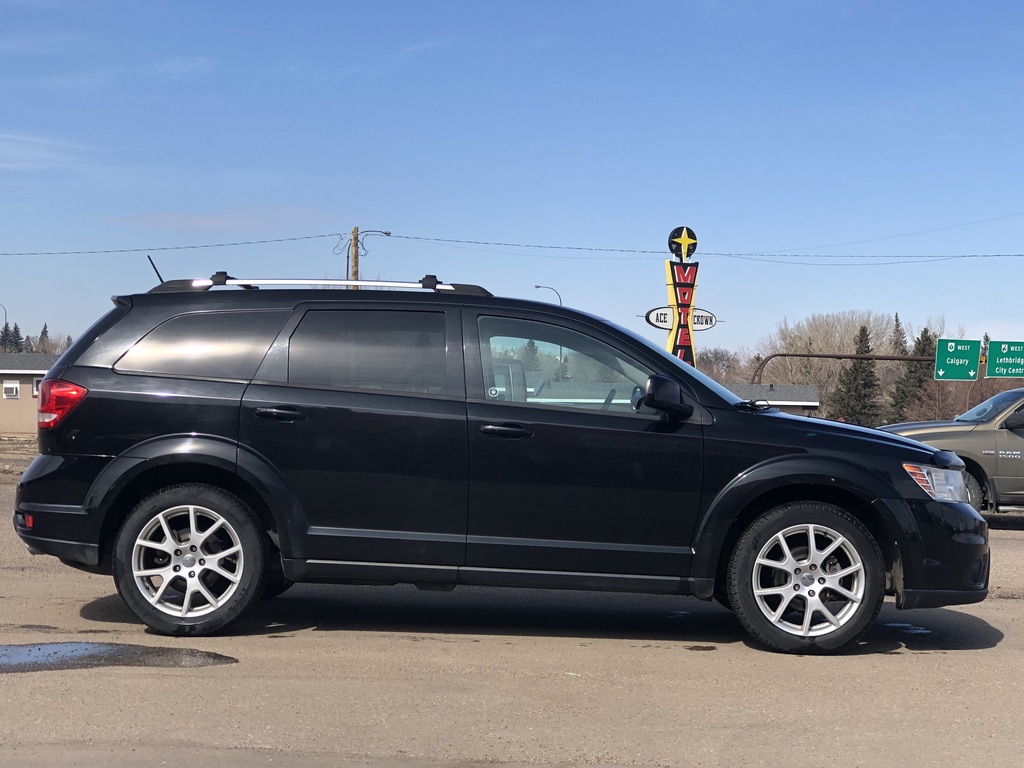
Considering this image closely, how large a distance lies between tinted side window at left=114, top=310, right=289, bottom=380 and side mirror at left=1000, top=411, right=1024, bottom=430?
9.94m

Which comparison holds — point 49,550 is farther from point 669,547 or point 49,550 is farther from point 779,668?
point 779,668

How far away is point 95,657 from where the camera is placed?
547cm

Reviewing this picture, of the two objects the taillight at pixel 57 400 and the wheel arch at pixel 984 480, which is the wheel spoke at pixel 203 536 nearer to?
the taillight at pixel 57 400

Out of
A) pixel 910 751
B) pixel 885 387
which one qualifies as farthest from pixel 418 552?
pixel 885 387

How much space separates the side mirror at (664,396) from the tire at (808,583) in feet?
2.43

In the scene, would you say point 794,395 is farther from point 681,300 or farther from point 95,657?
point 95,657

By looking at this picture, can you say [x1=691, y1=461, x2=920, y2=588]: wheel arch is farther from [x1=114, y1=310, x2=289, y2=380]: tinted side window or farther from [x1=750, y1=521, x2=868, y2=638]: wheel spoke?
[x1=114, y1=310, x2=289, y2=380]: tinted side window

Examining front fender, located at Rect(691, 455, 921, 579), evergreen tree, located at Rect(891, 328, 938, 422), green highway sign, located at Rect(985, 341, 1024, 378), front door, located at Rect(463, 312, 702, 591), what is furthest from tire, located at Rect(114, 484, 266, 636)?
evergreen tree, located at Rect(891, 328, 938, 422)

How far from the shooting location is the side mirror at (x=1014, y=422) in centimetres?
1305

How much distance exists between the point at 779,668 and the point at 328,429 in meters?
2.63

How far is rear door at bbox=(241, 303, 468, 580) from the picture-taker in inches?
232

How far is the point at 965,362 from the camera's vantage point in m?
40.6

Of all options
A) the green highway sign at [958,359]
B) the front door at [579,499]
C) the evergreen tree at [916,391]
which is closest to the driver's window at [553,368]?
the front door at [579,499]

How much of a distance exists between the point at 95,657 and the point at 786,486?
143 inches
